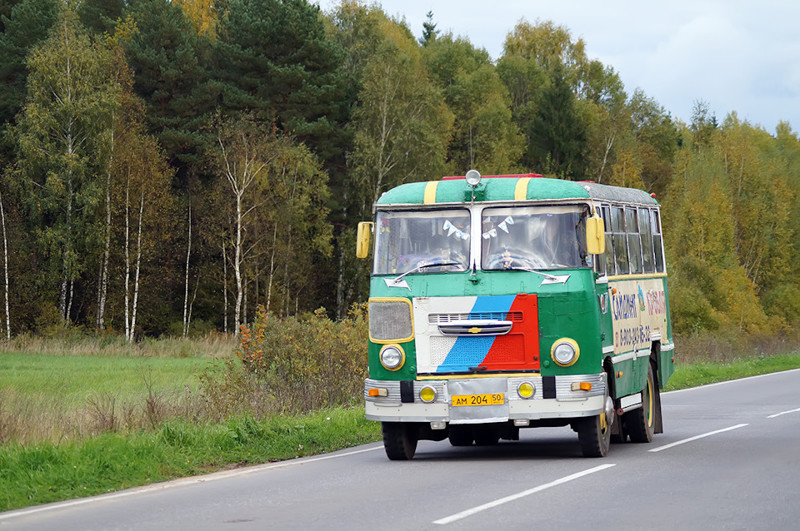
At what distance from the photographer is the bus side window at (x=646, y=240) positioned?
60.2 feet

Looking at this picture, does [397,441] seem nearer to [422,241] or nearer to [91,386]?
[422,241]

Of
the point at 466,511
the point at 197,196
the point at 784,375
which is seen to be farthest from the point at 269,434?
the point at 197,196

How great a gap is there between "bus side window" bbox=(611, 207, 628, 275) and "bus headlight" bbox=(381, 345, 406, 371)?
11.3 ft

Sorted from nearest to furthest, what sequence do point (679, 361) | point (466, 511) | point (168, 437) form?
point (466, 511) < point (168, 437) < point (679, 361)

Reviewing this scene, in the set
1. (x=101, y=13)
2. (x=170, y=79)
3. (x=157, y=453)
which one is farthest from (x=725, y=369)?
(x=101, y=13)

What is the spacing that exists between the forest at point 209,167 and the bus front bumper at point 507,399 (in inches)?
1526

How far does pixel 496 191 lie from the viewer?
15.0 metres

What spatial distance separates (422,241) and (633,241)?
411 centimetres

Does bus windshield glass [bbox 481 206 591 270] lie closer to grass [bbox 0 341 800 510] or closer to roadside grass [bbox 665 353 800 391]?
→ grass [bbox 0 341 800 510]

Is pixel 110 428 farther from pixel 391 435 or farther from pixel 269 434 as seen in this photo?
pixel 391 435

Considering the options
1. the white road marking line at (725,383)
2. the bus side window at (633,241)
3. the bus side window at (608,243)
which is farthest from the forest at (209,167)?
the bus side window at (608,243)

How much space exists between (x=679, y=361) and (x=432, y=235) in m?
27.6

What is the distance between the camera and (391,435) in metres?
14.8

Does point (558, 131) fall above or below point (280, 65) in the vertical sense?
above
